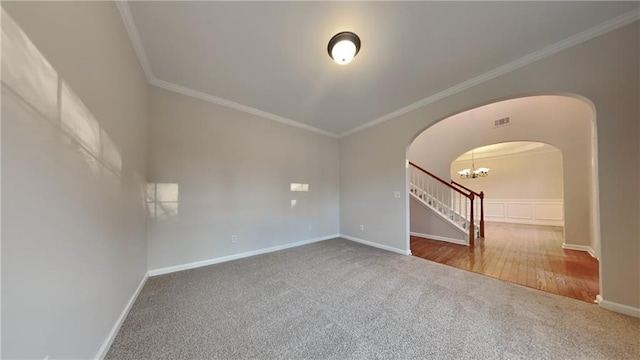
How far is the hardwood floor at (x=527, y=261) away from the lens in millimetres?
2250

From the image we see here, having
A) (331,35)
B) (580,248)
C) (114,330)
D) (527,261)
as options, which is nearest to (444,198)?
(527,261)

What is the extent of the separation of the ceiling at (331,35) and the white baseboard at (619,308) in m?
2.60

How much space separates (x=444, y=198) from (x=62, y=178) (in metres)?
5.73

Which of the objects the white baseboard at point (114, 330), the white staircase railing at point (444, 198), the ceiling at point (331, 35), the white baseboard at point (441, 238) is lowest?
the white baseboard at point (441, 238)

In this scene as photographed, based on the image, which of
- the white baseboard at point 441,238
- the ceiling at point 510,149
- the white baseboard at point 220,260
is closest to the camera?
the white baseboard at point 220,260

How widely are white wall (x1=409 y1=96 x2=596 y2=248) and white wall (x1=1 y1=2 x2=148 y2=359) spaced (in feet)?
19.1

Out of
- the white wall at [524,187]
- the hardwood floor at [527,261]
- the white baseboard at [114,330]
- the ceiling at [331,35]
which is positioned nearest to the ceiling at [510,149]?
the white wall at [524,187]

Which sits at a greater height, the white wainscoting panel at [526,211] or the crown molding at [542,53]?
the crown molding at [542,53]

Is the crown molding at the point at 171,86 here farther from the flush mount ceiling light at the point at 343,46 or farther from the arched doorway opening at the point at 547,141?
the arched doorway opening at the point at 547,141

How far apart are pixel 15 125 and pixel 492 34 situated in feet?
11.0

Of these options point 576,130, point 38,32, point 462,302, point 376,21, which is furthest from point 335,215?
point 576,130

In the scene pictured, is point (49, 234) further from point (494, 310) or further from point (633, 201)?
point (633, 201)

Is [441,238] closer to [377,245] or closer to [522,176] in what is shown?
[377,245]

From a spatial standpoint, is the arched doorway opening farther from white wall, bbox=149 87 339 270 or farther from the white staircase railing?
white wall, bbox=149 87 339 270
